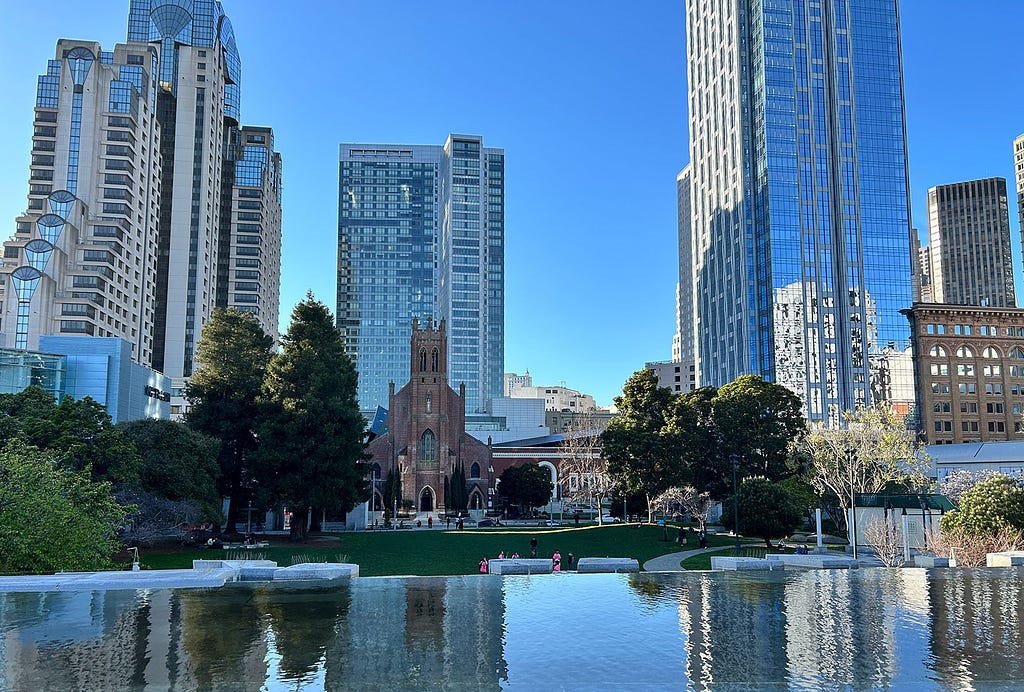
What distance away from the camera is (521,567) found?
27.8m

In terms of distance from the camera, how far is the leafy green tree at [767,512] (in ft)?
147

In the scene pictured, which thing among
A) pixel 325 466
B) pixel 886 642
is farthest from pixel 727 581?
pixel 325 466

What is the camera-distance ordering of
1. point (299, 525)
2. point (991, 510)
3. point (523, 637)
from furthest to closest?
point (299, 525), point (991, 510), point (523, 637)

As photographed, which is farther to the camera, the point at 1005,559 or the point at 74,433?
the point at 74,433

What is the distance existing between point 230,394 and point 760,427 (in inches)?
1551

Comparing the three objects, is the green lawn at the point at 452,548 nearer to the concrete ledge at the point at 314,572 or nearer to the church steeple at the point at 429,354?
the concrete ledge at the point at 314,572

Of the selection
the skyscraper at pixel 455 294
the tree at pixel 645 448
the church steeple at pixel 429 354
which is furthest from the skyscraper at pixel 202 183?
the tree at pixel 645 448

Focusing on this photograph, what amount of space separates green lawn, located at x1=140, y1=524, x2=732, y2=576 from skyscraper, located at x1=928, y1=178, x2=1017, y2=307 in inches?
6575

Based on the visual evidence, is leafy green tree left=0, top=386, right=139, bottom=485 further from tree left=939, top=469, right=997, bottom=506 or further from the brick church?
tree left=939, top=469, right=997, bottom=506

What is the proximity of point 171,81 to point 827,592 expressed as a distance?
432 ft

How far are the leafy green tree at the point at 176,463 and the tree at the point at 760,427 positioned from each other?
3618cm

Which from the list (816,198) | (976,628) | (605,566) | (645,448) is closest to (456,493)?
(645,448)

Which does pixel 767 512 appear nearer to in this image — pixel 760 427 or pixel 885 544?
pixel 885 544

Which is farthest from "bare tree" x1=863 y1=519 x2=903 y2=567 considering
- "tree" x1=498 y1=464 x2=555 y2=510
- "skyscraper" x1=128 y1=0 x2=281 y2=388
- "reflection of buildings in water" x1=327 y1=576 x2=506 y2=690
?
"skyscraper" x1=128 y1=0 x2=281 y2=388
